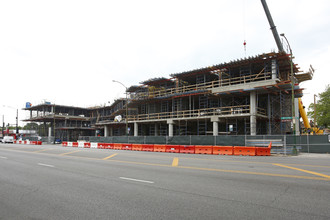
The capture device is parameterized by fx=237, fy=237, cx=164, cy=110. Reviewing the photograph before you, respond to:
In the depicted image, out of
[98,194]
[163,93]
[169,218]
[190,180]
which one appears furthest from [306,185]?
[163,93]

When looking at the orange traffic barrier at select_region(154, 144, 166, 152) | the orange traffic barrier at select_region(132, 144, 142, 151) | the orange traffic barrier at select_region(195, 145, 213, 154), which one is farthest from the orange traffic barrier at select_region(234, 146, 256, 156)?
the orange traffic barrier at select_region(132, 144, 142, 151)

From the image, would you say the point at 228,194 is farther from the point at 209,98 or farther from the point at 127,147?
the point at 209,98

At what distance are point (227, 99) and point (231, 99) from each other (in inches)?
23.6

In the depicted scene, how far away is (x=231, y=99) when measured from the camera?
3666 centimetres

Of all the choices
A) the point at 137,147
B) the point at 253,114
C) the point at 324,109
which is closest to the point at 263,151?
the point at 253,114

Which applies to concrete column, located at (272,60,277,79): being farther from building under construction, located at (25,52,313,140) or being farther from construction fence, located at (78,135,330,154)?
construction fence, located at (78,135,330,154)

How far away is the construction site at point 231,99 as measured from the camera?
30016mm

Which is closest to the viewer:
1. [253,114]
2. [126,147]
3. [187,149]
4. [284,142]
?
[284,142]

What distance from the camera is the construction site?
98.5 ft

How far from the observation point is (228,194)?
6445 millimetres

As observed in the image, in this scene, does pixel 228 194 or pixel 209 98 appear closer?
pixel 228 194

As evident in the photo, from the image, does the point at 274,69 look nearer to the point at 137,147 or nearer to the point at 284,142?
the point at 284,142

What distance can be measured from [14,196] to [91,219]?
3.25 m

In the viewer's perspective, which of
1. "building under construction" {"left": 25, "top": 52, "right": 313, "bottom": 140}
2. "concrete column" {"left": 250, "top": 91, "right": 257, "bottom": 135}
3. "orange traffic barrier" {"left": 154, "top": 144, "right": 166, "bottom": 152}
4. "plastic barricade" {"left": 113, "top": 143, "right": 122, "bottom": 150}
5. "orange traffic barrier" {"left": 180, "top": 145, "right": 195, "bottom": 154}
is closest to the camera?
"orange traffic barrier" {"left": 180, "top": 145, "right": 195, "bottom": 154}
